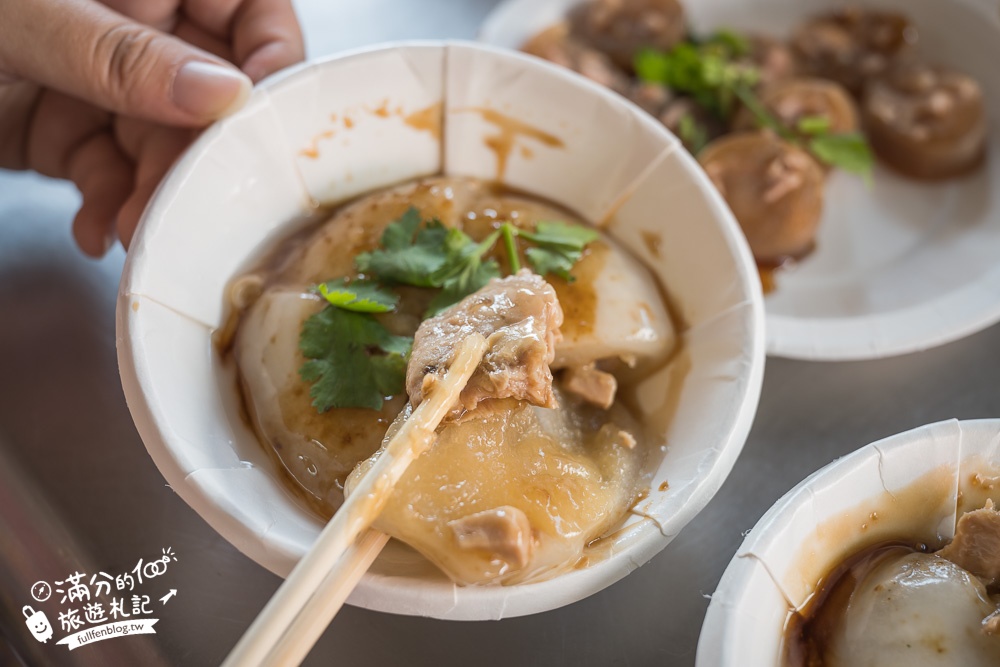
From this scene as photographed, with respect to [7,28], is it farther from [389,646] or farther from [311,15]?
[389,646]

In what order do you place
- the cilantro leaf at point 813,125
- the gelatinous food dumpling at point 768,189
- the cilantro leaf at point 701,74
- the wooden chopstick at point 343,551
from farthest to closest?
the cilantro leaf at point 701,74
the cilantro leaf at point 813,125
the gelatinous food dumpling at point 768,189
the wooden chopstick at point 343,551

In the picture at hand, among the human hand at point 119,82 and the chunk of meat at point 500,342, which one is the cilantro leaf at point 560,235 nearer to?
the chunk of meat at point 500,342

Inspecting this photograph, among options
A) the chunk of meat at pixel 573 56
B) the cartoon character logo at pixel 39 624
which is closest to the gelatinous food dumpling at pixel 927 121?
the chunk of meat at pixel 573 56

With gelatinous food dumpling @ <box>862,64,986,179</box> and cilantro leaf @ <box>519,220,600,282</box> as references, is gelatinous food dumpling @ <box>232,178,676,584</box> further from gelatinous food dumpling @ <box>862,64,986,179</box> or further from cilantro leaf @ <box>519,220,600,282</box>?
gelatinous food dumpling @ <box>862,64,986,179</box>

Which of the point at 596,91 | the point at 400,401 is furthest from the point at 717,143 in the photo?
the point at 400,401

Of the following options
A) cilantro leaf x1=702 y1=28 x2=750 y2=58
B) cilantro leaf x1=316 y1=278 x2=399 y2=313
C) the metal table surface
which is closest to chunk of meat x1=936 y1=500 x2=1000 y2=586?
the metal table surface

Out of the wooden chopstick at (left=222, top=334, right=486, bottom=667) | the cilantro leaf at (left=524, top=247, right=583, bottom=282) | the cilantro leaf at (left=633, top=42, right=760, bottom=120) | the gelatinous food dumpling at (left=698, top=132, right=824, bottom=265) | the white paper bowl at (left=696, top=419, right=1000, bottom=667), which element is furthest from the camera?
the cilantro leaf at (left=633, top=42, right=760, bottom=120)
